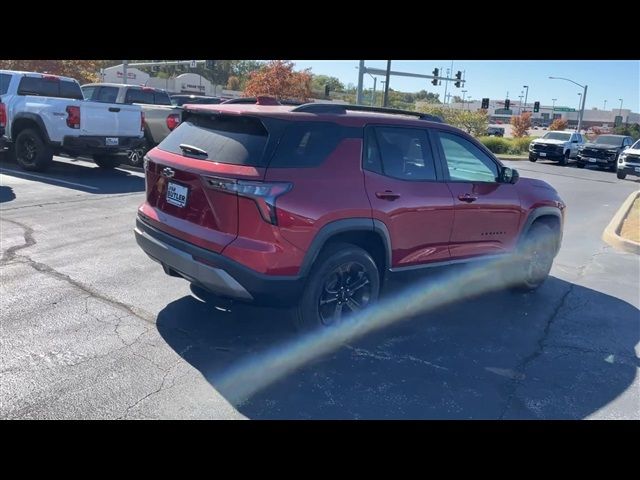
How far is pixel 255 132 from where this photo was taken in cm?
404

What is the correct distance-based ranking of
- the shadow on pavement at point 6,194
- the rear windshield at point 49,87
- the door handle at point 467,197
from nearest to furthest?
the door handle at point 467,197 < the shadow on pavement at point 6,194 < the rear windshield at point 49,87

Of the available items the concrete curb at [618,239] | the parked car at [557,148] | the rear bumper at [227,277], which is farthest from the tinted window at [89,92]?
the parked car at [557,148]

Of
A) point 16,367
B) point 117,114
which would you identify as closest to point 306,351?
point 16,367

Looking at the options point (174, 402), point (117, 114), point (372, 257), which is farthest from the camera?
point (117, 114)

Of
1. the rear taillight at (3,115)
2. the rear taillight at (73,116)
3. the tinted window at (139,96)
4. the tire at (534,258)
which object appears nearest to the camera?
the tire at (534,258)

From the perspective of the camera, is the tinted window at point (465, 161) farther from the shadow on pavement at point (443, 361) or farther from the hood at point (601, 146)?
the hood at point (601, 146)

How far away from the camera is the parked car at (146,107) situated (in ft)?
43.1

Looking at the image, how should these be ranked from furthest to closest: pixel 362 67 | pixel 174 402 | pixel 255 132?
pixel 362 67 < pixel 255 132 < pixel 174 402

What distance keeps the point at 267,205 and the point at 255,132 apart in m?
0.62

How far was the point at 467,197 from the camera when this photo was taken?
5.21 meters

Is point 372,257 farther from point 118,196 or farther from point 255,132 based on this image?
point 118,196

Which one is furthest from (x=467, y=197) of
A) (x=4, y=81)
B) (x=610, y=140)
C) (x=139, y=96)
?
(x=610, y=140)

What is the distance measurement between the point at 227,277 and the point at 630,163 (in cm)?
2300

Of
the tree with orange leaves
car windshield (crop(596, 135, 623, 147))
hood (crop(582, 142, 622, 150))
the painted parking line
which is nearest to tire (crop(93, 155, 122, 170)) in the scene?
the painted parking line
